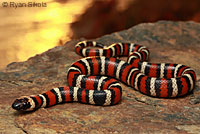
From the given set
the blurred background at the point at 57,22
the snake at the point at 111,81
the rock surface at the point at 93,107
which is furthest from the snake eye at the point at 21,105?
the blurred background at the point at 57,22

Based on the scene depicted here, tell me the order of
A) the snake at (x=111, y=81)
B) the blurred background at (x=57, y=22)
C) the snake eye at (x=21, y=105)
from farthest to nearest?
the blurred background at (x=57, y=22) → the snake at (x=111, y=81) → the snake eye at (x=21, y=105)

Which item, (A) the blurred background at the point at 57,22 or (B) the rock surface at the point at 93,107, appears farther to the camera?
(A) the blurred background at the point at 57,22

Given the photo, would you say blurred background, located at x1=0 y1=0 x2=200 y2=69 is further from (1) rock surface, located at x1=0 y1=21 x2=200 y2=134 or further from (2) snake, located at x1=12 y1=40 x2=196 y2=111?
(2) snake, located at x1=12 y1=40 x2=196 y2=111

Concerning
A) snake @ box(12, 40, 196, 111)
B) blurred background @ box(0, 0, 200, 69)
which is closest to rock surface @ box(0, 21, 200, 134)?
snake @ box(12, 40, 196, 111)

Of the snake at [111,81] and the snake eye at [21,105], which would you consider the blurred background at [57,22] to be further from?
the snake eye at [21,105]

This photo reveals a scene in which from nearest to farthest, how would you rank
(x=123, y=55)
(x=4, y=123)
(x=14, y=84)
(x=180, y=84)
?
(x=4, y=123) < (x=180, y=84) < (x=14, y=84) < (x=123, y=55)

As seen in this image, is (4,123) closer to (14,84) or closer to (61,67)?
(14,84)

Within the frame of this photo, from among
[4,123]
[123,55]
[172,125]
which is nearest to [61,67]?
[123,55]
